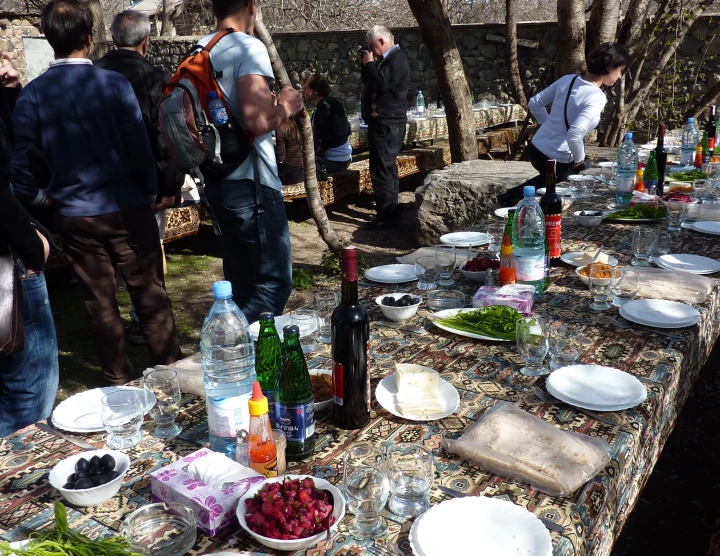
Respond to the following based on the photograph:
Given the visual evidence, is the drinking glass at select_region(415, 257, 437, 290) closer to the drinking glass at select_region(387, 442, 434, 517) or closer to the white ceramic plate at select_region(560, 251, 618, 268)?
the white ceramic plate at select_region(560, 251, 618, 268)

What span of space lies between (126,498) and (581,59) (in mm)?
7591

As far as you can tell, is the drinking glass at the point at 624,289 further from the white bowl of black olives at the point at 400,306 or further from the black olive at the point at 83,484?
the black olive at the point at 83,484

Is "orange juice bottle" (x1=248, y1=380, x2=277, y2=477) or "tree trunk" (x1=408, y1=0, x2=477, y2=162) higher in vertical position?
"tree trunk" (x1=408, y1=0, x2=477, y2=162)

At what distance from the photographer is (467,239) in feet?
10.7

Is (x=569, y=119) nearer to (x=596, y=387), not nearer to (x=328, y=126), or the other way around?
(x=328, y=126)

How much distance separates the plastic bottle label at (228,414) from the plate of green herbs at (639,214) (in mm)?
2687

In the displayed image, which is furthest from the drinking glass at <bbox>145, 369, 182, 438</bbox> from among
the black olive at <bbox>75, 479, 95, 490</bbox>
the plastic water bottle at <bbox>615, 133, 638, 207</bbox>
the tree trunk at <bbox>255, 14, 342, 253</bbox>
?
the tree trunk at <bbox>255, 14, 342, 253</bbox>

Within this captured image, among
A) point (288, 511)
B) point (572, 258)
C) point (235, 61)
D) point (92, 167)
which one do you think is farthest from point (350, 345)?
point (92, 167)

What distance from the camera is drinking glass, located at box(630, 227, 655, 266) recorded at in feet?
9.39

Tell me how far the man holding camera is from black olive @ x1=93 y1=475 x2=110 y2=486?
20.4 feet

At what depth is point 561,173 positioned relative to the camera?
16.7ft

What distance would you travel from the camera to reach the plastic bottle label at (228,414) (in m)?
1.51

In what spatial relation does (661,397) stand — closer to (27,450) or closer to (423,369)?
(423,369)

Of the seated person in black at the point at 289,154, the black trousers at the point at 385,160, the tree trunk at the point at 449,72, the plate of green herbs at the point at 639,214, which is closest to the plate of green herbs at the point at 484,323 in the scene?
the plate of green herbs at the point at 639,214
